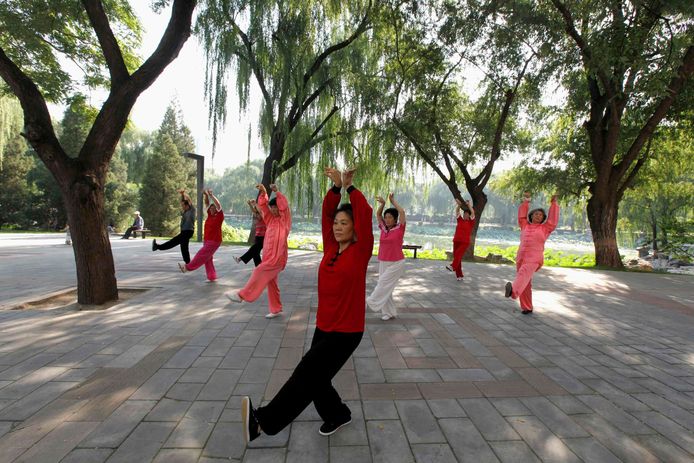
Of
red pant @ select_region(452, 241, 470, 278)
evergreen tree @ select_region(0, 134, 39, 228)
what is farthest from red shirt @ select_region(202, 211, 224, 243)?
evergreen tree @ select_region(0, 134, 39, 228)

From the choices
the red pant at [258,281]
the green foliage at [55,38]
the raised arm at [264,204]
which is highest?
the green foliage at [55,38]

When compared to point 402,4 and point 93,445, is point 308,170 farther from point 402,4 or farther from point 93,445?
point 93,445

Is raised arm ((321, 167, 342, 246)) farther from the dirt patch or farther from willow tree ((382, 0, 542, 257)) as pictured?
willow tree ((382, 0, 542, 257))

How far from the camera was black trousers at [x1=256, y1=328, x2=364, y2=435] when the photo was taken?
7.30 feet

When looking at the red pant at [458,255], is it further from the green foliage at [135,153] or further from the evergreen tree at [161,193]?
the green foliage at [135,153]

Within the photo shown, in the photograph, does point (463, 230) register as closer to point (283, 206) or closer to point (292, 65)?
point (283, 206)

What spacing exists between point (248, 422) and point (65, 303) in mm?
5211

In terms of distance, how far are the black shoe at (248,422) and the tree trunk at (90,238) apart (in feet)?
14.7

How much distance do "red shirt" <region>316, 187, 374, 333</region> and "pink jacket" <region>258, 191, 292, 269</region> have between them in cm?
242

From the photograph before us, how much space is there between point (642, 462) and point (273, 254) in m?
4.03

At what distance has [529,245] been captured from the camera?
229 inches

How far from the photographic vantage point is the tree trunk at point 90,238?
202 inches

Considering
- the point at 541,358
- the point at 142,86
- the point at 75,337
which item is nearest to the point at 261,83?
the point at 142,86

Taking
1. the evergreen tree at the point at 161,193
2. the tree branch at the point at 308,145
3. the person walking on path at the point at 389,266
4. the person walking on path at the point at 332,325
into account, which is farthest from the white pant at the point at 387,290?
the evergreen tree at the point at 161,193
